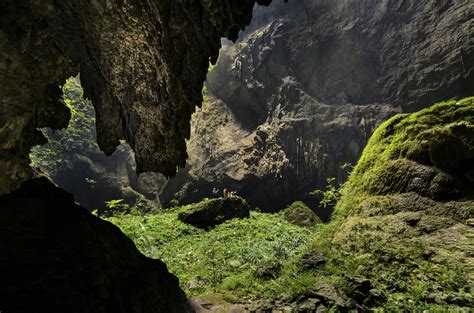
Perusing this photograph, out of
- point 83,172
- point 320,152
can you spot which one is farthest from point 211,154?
point 83,172

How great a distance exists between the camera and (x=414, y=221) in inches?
213

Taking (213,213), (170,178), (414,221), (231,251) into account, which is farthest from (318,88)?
(414,221)

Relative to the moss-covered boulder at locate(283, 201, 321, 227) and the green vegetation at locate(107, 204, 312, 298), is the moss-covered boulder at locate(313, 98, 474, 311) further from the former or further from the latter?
the moss-covered boulder at locate(283, 201, 321, 227)

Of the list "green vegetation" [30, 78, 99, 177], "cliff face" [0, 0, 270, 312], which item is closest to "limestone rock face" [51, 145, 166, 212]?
"green vegetation" [30, 78, 99, 177]

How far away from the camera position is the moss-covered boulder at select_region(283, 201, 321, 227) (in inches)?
690

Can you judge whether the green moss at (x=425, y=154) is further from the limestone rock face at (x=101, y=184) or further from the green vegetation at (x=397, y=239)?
the limestone rock face at (x=101, y=184)

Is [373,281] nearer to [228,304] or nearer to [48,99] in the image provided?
[228,304]

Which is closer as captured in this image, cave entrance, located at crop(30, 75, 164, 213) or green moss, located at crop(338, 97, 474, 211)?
green moss, located at crop(338, 97, 474, 211)

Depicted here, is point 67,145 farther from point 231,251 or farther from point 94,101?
point 94,101

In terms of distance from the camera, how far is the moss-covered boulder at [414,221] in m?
4.36

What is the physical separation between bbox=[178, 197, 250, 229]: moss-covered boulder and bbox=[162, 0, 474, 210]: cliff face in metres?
7.88

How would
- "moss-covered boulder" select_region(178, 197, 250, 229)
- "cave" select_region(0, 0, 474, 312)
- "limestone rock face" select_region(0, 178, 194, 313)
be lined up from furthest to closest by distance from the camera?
"moss-covered boulder" select_region(178, 197, 250, 229)
"cave" select_region(0, 0, 474, 312)
"limestone rock face" select_region(0, 178, 194, 313)

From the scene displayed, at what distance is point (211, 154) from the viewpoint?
29062 millimetres

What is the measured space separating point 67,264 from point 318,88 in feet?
85.8
